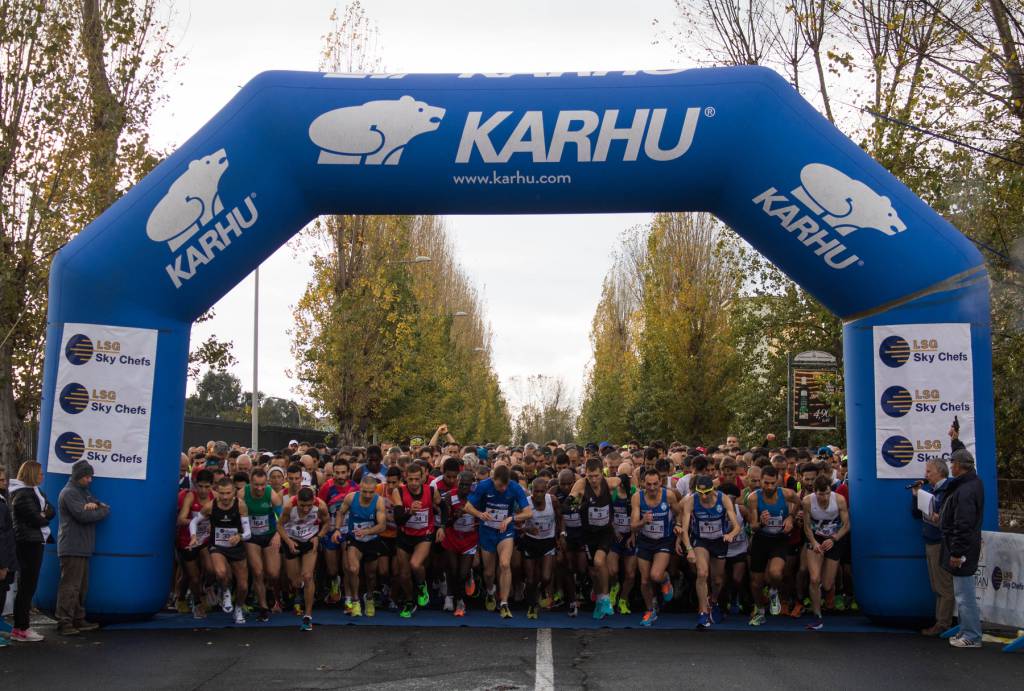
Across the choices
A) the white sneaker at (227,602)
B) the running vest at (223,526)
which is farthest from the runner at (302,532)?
the white sneaker at (227,602)

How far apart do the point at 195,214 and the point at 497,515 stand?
4.61 m

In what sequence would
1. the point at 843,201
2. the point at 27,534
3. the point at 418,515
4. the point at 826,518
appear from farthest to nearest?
the point at 418,515, the point at 826,518, the point at 843,201, the point at 27,534

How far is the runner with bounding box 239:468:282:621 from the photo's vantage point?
11.9 m

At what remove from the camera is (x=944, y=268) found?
36.9 feet

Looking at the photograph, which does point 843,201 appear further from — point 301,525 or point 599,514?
point 301,525

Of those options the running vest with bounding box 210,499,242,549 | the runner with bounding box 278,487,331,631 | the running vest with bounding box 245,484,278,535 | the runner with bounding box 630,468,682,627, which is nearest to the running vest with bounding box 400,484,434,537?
the runner with bounding box 278,487,331,631

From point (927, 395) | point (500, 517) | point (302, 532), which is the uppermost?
point (927, 395)

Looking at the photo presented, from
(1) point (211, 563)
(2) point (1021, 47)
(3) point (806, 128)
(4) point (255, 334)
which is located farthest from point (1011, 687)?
(4) point (255, 334)

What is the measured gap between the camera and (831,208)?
11109mm

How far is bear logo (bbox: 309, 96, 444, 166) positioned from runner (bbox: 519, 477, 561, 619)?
4.08m

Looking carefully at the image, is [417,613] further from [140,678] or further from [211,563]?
[140,678]

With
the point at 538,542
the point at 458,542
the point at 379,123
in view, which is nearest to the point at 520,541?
the point at 538,542

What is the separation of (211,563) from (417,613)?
241 cm

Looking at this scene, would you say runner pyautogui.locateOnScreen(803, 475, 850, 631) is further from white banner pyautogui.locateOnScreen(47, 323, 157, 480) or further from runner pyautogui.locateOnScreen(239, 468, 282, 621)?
white banner pyautogui.locateOnScreen(47, 323, 157, 480)
